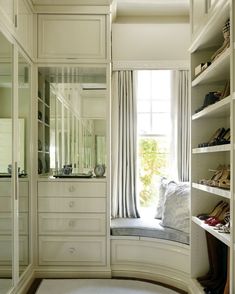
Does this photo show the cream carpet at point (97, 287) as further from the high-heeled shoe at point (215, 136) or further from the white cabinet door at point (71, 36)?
the white cabinet door at point (71, 36)

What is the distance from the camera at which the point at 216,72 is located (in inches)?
92.1

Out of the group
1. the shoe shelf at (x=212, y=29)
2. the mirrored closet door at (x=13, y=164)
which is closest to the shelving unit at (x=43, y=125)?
the mirrored closet door at (x=13, y=164)

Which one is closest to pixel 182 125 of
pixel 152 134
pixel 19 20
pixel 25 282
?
pixel 152 134

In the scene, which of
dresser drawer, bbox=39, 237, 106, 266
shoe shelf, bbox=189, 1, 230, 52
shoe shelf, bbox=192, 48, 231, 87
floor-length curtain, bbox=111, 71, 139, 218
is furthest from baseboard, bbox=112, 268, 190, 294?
shoe shelf, bbox=189, 1, 230, 52

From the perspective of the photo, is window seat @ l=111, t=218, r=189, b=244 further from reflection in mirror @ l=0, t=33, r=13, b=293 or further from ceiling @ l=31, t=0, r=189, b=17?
ceiling @ l=31, t=0, r=189, b=17

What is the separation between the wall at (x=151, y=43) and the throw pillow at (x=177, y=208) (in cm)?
149

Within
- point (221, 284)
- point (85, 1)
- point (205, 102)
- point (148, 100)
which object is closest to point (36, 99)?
point (85, 1)

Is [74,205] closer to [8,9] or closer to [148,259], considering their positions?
[148,259]

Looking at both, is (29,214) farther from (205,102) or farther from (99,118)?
(205,102)

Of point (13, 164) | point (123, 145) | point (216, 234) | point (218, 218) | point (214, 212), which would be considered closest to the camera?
point (216, 234)

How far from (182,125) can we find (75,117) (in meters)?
1.28

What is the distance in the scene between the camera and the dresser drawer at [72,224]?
3.52 metres

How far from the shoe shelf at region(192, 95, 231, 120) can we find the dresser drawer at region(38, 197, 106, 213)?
56.1 inches

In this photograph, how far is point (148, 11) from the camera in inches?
156
